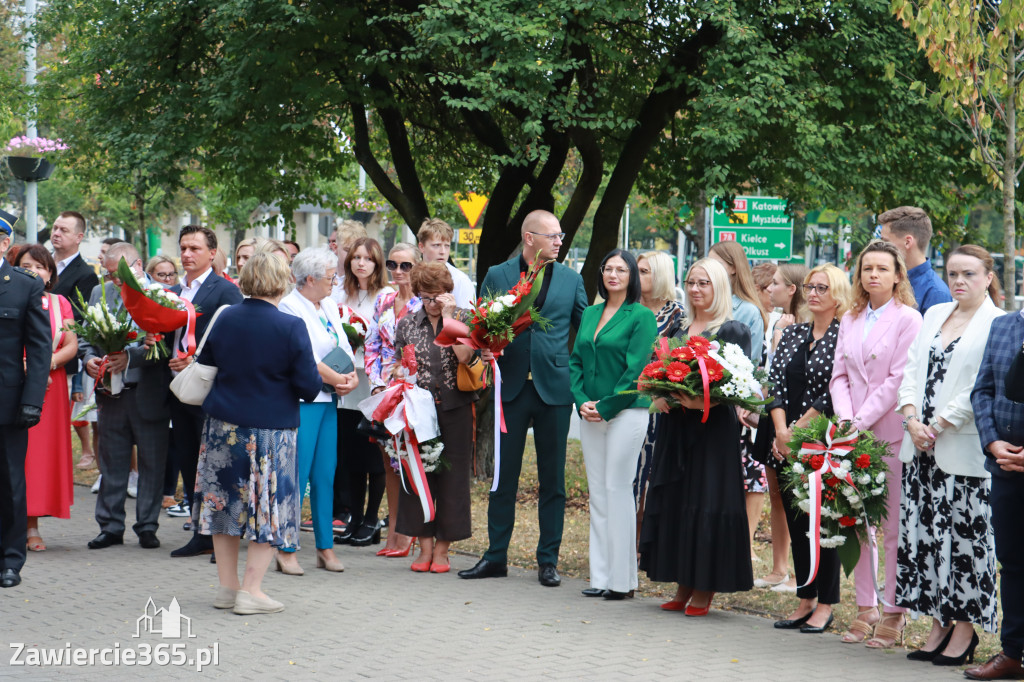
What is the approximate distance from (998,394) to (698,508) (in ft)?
6.49

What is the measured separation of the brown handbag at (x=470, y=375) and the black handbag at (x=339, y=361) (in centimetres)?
78

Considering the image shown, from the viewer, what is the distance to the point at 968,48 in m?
9.30

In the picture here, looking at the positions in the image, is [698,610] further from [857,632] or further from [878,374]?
[878,374]

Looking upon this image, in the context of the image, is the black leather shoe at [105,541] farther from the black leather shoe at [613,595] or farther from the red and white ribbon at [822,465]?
the red and white ribbon at [822,465]

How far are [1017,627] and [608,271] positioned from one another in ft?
10.9

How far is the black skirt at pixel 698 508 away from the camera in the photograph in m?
7.27

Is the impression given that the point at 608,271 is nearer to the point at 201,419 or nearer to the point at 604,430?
the point at 604,430

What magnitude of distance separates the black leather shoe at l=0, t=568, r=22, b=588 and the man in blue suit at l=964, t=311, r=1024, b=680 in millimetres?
5927

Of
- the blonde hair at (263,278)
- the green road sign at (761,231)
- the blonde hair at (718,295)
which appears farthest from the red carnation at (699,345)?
the green road sign at (761,231)

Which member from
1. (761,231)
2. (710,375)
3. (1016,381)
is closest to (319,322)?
(710,375)

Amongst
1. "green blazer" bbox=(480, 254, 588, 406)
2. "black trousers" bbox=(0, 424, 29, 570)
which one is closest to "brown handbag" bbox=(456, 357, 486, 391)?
"green blazer" bbox=(480, 254, 588, 406)

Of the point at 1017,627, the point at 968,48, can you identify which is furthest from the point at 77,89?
the point at 1017,627

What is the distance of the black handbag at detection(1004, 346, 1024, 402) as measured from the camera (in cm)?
584

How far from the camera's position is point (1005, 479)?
6.08 m
